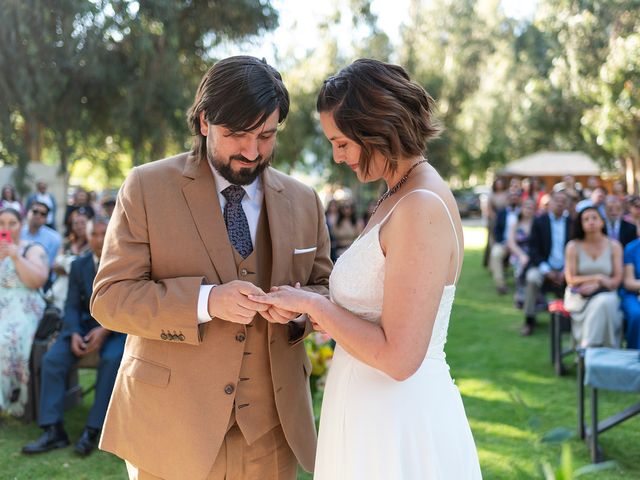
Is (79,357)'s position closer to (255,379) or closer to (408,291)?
(255,379)

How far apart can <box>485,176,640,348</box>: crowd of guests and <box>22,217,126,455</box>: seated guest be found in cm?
451

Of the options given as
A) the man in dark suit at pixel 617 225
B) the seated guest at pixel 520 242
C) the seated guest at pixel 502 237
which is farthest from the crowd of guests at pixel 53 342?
the seated guest at pixel 502 237

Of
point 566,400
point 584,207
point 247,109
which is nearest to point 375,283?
point 247,109

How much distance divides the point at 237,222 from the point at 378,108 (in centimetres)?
66

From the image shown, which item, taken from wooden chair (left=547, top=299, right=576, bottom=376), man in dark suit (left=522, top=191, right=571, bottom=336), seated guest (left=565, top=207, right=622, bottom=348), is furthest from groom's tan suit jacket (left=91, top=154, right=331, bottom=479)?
man in dark suit (left=522, top=191, right=571, bottom=336)

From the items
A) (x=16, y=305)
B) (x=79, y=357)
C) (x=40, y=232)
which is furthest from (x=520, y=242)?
(x=16, y=305)

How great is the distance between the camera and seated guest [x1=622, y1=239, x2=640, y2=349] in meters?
6.91

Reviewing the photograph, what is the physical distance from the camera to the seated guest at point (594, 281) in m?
6.93

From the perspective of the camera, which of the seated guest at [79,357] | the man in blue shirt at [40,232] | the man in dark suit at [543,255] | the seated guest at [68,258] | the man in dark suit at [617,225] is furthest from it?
the man in dark suit at [617,225]

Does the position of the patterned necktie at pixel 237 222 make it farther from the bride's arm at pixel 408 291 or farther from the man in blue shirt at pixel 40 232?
the man in blue shirt at pixel 40 232

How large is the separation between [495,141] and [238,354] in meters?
39.1

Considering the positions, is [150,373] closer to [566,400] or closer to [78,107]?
[566,400]

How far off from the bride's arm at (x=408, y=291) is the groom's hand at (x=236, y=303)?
0.89ft

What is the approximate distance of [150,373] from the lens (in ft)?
7.50
